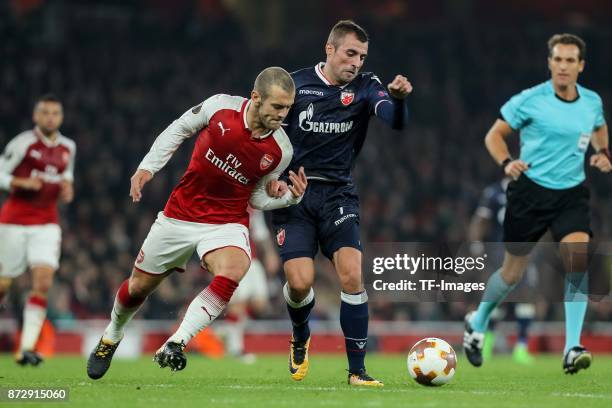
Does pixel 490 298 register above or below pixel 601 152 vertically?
below

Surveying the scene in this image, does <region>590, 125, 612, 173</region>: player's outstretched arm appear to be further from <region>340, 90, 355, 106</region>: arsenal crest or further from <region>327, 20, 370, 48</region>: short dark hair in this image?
<region>327, 20, 370, 48</region>: short dark hair

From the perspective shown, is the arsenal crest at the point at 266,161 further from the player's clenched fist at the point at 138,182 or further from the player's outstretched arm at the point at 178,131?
the player's clenched fist at the point at 138,182

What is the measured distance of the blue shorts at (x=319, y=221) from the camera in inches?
310

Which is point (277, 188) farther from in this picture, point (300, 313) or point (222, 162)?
point (300, 313)

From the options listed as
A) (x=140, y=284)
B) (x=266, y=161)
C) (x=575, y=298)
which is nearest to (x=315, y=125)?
(x=266, y=161)

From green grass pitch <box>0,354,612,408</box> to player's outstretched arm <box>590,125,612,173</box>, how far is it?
5.46 ft

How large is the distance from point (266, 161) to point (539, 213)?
2.71 m

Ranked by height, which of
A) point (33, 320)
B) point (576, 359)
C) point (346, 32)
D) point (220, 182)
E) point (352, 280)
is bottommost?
point (576, 359)

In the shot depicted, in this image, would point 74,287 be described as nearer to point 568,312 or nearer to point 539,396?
point 568,312

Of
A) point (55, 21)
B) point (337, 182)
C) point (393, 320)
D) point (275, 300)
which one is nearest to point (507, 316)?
point (393, 320)

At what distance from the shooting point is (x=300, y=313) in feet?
27.4

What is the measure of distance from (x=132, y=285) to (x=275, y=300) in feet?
33.8

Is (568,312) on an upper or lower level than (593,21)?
lower

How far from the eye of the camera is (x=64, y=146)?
11422mm
